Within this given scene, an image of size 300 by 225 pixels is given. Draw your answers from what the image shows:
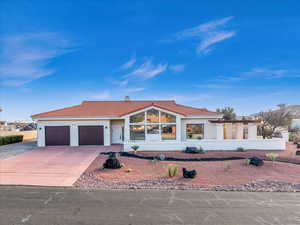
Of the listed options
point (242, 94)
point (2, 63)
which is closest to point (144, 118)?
point (2, 63)

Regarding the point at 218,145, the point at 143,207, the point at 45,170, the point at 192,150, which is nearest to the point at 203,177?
the point at 143,207

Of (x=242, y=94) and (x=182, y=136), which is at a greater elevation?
(x=242, y=94)

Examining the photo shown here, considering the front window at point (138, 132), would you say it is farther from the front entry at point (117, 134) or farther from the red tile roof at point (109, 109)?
the front entry at point (117, 134)

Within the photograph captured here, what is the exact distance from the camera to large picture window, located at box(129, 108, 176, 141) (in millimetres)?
17547

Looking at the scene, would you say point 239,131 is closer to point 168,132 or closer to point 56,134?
point 168,132

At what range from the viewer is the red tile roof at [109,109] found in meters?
18.6

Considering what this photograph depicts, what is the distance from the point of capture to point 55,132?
18.7 m

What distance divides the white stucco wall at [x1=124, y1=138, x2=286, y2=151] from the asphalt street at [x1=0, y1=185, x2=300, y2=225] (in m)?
8.11

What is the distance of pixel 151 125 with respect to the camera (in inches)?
691

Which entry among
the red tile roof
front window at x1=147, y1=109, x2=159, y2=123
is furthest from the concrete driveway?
front window at x1=147, y1=109, x2=159, y2=123

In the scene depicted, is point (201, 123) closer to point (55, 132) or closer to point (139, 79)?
point (139, 79)

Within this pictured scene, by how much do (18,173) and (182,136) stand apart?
14520 mm

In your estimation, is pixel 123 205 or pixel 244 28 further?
pixel 244 28

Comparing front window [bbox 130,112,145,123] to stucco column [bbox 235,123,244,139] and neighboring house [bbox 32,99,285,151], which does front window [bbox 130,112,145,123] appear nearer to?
neighboring house [bbox 32,99,285,151]
